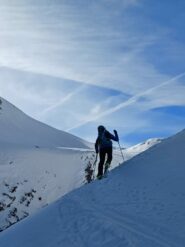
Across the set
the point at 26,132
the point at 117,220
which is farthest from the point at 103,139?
the point at 26,132

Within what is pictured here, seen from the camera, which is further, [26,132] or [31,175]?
[26,132]

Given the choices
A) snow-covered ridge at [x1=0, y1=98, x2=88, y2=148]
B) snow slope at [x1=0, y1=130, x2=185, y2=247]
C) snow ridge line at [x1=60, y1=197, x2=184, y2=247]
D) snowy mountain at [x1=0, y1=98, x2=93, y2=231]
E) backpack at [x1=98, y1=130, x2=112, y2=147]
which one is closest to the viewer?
snow ridge line at [x1=60, y1=197, x2=184, y2=247]

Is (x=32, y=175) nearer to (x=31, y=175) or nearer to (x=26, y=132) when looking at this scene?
Answer: (x=31, y=175)

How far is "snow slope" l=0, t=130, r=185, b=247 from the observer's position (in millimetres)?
13367

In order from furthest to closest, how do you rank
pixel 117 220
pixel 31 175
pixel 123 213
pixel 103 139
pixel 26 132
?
pixel 26 132 < pixel 31 175 < pixel 103 139 < pixel 123 213 < pixel 117 220

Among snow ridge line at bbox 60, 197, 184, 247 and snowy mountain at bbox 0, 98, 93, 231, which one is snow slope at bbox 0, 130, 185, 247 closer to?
snow ridge line at bbox 60, 197, 184, 247

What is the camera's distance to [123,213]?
15.5 meters

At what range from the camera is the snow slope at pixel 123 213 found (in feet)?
43.9

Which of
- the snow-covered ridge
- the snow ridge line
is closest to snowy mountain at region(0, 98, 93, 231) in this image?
the snow-covered ridge

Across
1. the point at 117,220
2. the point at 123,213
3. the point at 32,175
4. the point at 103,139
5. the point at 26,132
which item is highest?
the point at 26,132

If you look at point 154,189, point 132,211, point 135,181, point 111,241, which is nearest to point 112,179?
point 135,181

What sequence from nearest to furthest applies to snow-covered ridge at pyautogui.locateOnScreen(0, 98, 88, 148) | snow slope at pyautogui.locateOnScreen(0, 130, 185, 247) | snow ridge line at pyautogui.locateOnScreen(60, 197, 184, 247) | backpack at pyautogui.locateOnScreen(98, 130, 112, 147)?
snow ridge line at pyautogui.locateOnScreen(60, 197, 184, 247) → snow slope at pyautogui.locateOnScreen(0, 130, 185, 247) → backpack at pyautogui.locateOnScreen(98, 130, 112, 147) → snow-covered ridge at pyautogui.locateOnScreen(0, 98, 88, 148)

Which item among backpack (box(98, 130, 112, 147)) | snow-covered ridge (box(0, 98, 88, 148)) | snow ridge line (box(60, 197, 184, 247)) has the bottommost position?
snow ridge line (box(60, 197, 184, 247))

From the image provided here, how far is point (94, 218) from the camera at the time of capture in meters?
15.2
